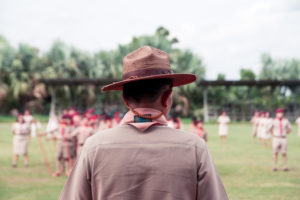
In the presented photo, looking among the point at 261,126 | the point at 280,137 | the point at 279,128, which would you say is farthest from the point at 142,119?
the point at 261,126

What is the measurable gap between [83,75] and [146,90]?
1895 inches

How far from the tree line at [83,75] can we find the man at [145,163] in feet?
141

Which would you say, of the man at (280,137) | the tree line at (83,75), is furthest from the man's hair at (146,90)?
the tree line at (83,75)

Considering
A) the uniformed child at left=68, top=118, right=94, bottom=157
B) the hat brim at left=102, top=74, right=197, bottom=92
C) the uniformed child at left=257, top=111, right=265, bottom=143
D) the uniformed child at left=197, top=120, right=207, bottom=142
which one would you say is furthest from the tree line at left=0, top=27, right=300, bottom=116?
the hat brim at left=102, top=74, right=197, bottom=92

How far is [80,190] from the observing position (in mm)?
1903

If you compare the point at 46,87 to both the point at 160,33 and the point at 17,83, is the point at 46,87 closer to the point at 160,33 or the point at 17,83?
the point at 17,83

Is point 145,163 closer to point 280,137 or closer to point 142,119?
point 142,119

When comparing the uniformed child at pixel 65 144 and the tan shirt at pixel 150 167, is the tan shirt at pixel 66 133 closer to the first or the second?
the uniformed child at pixel 65 144

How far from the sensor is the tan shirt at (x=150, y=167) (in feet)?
5.89

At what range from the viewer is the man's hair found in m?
2.00

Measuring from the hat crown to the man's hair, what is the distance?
0.08 meters

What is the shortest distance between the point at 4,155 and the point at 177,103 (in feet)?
111

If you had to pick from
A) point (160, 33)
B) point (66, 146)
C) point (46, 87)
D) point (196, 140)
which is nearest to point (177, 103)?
point (160, 33)

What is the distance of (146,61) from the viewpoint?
1.99 m
